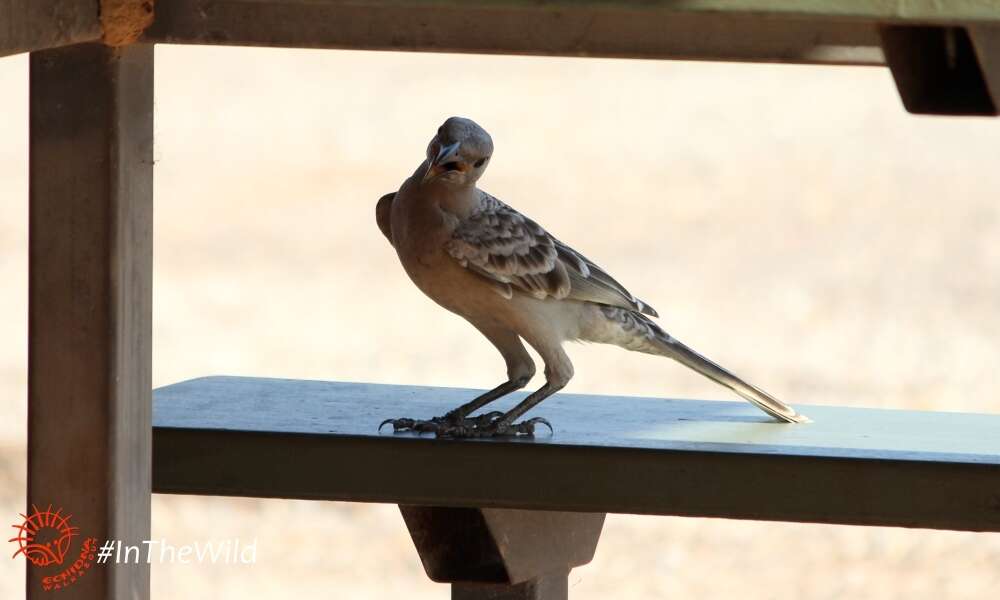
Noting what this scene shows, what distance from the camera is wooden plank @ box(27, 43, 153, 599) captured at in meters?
3.23

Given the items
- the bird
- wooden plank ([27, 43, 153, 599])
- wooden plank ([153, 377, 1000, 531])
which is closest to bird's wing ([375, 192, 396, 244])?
the bird

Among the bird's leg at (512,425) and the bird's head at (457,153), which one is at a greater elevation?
the bird's head at (457,153)

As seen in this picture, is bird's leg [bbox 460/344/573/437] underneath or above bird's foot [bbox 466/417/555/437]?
above

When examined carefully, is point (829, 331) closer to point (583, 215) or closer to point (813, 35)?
point (583, 215)

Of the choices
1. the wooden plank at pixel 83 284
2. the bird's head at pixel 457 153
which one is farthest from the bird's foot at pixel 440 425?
the wooden plank at pixel 83 284

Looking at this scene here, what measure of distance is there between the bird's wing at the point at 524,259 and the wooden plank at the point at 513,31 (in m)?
1.36

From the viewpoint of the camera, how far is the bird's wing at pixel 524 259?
4.47 metres

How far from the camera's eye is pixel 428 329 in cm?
1248

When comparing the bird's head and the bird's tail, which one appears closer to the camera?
the bird's head

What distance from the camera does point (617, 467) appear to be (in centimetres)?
389

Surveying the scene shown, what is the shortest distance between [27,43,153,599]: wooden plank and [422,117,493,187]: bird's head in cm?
118

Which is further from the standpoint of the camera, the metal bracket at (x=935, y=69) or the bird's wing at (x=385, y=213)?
the bird's wing at (x=385, y=213)

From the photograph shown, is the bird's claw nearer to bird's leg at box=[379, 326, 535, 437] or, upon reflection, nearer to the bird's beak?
bird's leg at box=[379, 326, 535, 437]

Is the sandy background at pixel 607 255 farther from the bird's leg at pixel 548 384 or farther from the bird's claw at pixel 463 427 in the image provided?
the bird's claw at pixel 463 427
